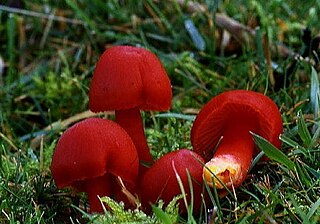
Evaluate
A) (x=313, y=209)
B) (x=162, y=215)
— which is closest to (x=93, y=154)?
(x=162, y=215)

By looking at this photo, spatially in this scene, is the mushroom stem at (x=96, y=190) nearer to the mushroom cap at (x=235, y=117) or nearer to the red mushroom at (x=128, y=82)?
the red mushroom at (x=128, y=82)

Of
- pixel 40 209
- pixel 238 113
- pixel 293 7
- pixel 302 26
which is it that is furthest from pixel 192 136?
pixel 293 7

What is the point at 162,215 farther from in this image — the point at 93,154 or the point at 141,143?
the point at 141,143

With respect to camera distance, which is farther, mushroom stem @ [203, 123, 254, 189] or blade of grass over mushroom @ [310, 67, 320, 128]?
blade of grass over mushroom @ [310, 67, 320, 128]

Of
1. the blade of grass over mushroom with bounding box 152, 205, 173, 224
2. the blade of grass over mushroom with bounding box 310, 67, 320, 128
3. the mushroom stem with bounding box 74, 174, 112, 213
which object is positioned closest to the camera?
the blade of grass over mushroom with bounding box 152, 205, 173, 224

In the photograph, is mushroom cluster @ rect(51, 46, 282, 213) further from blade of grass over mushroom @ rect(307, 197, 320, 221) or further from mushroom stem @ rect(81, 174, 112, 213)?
blade of grass over mushroom @ rect(307, 197, 320, 221)

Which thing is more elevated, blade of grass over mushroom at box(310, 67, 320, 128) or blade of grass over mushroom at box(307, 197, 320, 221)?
blade of grass over mushroom at box(310, 67, 320, 128)

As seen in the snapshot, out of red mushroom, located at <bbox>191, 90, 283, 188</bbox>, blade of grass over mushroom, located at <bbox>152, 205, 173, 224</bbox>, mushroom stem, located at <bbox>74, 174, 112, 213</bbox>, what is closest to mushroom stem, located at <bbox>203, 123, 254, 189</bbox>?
red mushroom, located at <bbox>191, 90, 283, 188</bbox>

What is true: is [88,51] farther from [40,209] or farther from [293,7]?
[40,209]
